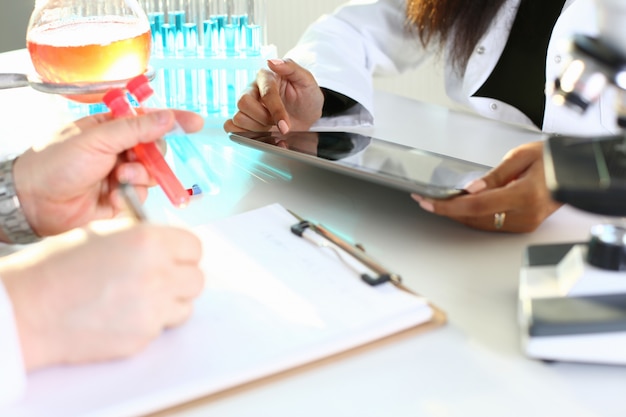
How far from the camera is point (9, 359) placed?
1.61 ft

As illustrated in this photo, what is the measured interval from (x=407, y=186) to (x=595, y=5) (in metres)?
0.25

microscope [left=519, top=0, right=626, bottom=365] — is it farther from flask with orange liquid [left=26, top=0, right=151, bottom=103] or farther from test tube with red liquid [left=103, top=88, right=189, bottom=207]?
flask with orange liquid [left=26, top=0, right=151, bottom=103]

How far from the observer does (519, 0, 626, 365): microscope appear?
518mm

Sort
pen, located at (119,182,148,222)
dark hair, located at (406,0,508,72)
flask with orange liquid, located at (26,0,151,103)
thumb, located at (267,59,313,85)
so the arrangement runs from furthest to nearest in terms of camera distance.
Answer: dark hair, located at (406,0,508,72) < thumb, located at (267,59,313,85) < flask with orange liquid, located at (26,0,151,103) < pen, located at (119,182,148,222)

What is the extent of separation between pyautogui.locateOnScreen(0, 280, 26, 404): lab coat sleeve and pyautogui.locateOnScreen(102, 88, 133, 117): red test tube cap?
0.79ft

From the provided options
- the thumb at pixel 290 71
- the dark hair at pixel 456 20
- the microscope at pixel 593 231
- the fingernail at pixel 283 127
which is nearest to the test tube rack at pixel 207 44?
the thumb at pixel 290 71

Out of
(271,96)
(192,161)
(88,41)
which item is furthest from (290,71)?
(88,41)

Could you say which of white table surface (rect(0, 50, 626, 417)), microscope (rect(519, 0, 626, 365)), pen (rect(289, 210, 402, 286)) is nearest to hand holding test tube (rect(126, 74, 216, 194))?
white table surface (rect(0, 50, 626, 417))

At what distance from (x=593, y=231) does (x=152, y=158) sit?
39 centimetres

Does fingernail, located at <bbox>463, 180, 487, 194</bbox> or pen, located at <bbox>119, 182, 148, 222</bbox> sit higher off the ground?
pen, located at <bbox>119, 182, 148, 222</bbox>

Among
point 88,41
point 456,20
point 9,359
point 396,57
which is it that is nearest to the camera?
point 9,359

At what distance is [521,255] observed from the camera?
709 millimetres

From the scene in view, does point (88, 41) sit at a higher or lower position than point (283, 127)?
higher

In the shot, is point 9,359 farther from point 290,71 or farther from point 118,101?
point 290,71
